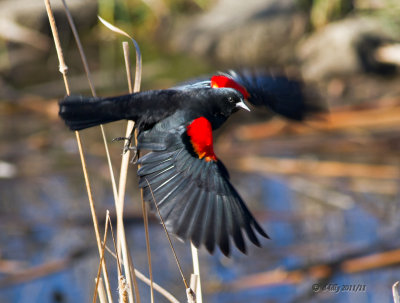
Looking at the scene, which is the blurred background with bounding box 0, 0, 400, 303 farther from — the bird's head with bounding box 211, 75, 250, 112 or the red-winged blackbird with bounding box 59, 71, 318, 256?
the red-winged blackbird with bounding box 59, 71, 318, 256

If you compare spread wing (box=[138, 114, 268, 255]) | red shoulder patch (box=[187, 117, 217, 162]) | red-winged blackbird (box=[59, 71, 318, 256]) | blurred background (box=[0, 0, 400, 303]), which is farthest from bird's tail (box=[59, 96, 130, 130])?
blurred background (box=[0, 0, 400, 303])

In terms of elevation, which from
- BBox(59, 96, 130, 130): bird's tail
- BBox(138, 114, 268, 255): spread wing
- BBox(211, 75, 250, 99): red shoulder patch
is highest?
BBox(211, 75, 250, 99): red shoulder patch

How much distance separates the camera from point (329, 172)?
4.77 meters

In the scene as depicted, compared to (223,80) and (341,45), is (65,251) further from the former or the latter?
(341,45)

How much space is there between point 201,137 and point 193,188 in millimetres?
169

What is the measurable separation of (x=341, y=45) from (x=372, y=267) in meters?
3.24

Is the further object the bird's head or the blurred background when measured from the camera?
the blurred background

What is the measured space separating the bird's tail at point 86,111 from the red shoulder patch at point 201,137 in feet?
0.80

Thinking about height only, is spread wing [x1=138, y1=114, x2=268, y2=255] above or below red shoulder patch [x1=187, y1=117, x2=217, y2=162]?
below

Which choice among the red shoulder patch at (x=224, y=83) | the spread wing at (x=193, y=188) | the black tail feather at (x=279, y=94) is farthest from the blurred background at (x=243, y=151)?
the spread wing at (x=193, y=188)

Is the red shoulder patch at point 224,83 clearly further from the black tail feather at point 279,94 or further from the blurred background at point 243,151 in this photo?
the blurred background at point 243,151

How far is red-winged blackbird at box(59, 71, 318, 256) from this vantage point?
6.08 ft

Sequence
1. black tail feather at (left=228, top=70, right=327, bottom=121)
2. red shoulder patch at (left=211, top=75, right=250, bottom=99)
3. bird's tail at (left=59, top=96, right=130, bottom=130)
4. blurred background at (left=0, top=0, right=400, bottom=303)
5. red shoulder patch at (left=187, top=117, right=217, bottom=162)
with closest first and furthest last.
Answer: bird's tail at (left=59, top=96, right=130, bottom=130) → red shoulder patch at (left=187, top=117, right=217, bottom=162) → red shoulder patch at (left=211, top=75, right=250, bottom=99) → black tail feather at (left=228, top=70, right=327, bottom=121) → blurred background at (left=0, top=0, right=400, bottom=303)

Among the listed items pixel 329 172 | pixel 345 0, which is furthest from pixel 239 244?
pixel 345 0
